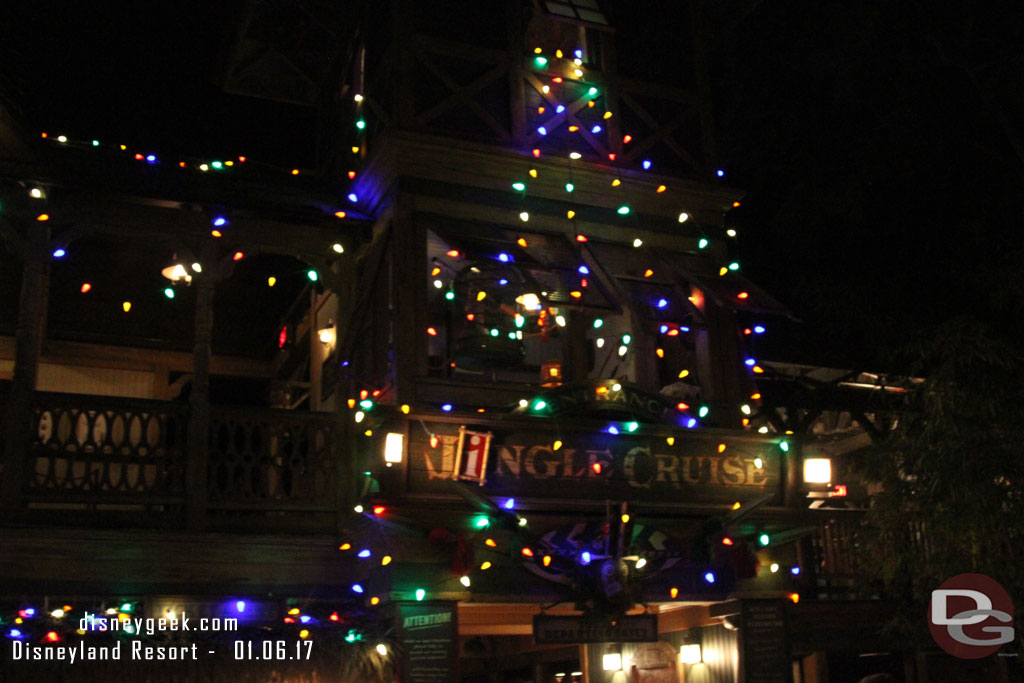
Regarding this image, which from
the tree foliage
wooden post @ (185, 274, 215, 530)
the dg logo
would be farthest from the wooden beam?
the dg logo

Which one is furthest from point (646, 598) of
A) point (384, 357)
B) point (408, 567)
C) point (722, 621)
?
point (384, 357)

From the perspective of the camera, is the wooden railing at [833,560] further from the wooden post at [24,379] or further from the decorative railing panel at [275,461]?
the wooden post at [24,379]

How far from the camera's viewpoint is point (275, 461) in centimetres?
1045

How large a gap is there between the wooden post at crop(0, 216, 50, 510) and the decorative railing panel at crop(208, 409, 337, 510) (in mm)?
1599

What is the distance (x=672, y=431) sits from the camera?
10969 mm

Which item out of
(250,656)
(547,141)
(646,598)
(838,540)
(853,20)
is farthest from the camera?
(853,20)

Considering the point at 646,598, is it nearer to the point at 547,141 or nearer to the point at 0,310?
the point at 547,141

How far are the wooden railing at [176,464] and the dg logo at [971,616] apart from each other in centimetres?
677

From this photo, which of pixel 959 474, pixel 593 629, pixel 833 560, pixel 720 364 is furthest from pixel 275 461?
pixel 833 560

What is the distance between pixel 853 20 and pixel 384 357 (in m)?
8.59

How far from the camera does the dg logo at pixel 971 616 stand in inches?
462

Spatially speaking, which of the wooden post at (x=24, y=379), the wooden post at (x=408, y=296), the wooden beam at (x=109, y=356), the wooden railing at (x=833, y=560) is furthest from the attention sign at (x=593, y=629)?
the wooden beam at (x=109, y=356)

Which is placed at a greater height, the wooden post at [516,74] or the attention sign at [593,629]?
the wooden post at [516,74]

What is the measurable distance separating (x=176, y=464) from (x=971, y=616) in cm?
858
